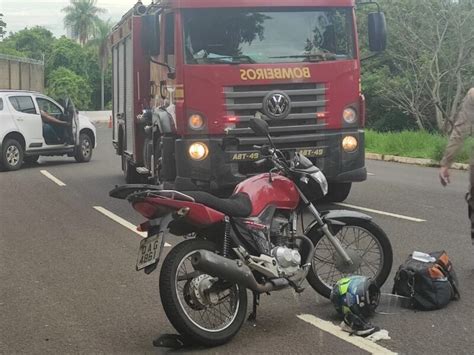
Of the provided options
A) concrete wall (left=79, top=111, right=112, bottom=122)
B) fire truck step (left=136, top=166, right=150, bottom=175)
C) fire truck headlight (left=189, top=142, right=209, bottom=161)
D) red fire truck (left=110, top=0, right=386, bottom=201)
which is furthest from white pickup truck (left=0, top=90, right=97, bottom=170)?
concrete wall (left=79, top=111, right=112, bottom=122)

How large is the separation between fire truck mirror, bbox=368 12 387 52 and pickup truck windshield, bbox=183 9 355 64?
1.41 feet

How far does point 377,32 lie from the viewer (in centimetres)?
955

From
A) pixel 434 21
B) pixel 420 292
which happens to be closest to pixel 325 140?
pixel 420 292

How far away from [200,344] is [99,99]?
7196 centimetres

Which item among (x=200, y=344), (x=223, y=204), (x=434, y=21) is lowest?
(x=200, y=344)

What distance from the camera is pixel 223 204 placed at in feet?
16.0

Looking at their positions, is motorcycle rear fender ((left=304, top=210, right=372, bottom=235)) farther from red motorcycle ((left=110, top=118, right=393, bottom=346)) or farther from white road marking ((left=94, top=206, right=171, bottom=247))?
white road marking ((left=94, top=206, right=171, bottom=247))

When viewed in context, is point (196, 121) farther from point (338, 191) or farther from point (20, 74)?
point (20, 74)

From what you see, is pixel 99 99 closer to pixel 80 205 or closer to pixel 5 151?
pixel 5 151

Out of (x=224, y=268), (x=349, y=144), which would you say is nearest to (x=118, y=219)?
(x=349, y=144)

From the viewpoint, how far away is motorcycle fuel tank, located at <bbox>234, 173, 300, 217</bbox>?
507 centimetres

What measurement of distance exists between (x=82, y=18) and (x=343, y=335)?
82214mm

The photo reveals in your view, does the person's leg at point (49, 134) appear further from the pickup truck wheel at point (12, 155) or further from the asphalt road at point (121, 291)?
the asphalt road at point (121, 291)

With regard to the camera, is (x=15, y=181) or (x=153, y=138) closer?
(x=153, y=138)
